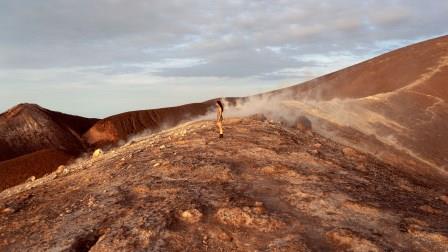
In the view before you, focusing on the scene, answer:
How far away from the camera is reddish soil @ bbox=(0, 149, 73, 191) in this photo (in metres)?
23.9

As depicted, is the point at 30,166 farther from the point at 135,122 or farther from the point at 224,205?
the point at 224,205

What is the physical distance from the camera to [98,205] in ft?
37.8

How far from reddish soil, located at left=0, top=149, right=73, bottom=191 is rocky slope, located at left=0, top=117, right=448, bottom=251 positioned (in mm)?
9302

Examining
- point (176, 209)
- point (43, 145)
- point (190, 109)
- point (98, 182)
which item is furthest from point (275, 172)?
point (190, 109)

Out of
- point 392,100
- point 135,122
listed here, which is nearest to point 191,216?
point 392,100

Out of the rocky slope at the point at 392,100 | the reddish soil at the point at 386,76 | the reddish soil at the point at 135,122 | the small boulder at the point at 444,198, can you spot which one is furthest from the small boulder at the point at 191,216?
the reddish soil at the point at 386,76

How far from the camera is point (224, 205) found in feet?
36.7

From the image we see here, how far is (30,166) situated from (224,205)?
16.4m

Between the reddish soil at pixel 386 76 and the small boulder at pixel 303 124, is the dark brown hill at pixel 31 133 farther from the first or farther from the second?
the reddish soil at pixel 386 76

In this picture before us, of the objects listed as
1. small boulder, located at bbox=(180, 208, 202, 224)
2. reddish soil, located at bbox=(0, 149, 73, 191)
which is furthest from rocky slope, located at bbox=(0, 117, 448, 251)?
reddish soil, located at bbox=(0, 149, 73, 191)

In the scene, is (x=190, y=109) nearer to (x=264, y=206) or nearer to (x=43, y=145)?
(x=43, y=145)

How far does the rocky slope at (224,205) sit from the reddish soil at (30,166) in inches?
366

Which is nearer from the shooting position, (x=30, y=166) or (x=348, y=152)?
(x=348, y=152)

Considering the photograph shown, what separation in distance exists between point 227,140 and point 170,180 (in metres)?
4.07
